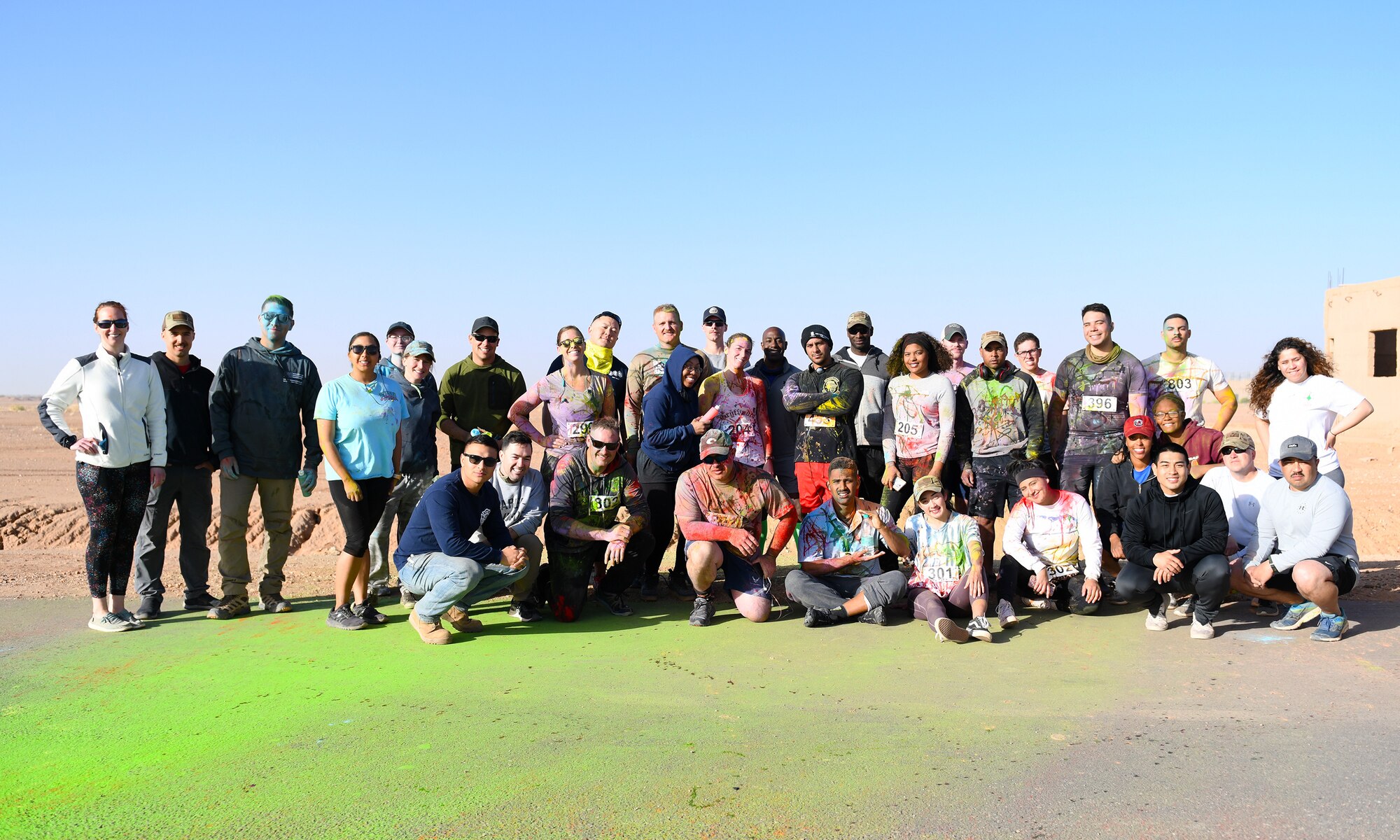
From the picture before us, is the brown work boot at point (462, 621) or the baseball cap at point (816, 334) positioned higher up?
the baseball cap at point (816, 334)

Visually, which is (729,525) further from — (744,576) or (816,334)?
(816,334)

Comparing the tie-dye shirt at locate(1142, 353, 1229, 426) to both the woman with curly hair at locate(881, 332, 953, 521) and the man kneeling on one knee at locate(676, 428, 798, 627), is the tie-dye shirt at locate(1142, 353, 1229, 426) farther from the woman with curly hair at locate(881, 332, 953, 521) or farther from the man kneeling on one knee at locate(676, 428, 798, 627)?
the man kneeling on one knee at locate(676, 428, 798, 627)

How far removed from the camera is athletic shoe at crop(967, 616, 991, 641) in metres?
5.44

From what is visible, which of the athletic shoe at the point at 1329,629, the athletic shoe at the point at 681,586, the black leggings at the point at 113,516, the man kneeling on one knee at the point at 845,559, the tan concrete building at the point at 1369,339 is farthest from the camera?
the tan concrete building at the point at 1369,339

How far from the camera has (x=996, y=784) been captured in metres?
3.46

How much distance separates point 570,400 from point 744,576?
5.81ft

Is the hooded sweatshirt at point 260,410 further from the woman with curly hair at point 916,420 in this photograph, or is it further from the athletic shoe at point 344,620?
the woman with curly hair at point 916,420

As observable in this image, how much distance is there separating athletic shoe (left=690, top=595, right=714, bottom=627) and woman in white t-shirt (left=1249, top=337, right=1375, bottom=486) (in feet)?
12.7

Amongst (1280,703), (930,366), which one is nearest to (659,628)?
(930,366)

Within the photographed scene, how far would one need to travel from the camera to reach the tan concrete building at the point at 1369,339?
800 inches

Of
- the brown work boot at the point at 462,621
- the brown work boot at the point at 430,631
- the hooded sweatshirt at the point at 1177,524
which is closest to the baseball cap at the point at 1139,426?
the hooded sweatshirt at the point at 1177,524

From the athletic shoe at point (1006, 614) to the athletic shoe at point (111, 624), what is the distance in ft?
18.4

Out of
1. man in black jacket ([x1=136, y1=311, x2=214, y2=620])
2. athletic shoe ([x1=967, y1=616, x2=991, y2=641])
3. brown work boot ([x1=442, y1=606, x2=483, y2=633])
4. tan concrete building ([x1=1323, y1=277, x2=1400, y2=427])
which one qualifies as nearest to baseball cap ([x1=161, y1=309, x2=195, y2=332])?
man in black jacket ([x1=136, y1=311, x2=214, y2=620])

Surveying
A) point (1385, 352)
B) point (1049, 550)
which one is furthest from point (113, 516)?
point (1385, 352)
